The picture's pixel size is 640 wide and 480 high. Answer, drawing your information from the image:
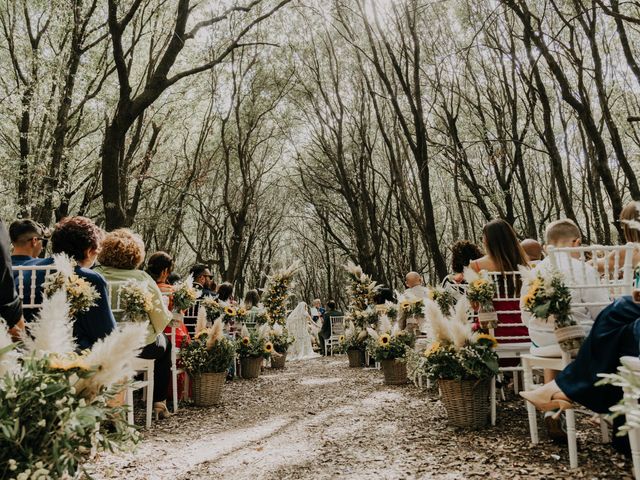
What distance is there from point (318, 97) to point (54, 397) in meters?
15.1

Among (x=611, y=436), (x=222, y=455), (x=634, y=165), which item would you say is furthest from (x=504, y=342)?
(x=634, y=165)

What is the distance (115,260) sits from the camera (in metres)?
4.81

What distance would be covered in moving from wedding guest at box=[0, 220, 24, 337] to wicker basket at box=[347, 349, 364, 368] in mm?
8443

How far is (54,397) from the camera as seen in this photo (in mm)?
1605

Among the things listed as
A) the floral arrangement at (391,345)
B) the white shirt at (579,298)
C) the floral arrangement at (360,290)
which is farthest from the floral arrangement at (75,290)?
the floral arrangement at (360,290)

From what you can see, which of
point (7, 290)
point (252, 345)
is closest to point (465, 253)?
point (252, 345)

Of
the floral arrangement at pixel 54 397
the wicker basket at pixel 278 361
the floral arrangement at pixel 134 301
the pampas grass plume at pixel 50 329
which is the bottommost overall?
the wicker basket at pixel 278 361

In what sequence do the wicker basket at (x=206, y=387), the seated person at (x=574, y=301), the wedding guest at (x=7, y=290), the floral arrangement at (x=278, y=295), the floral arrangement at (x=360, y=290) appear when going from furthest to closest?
the floral arrangement at (x=278, y=295) < the floral arrangement at (x=360, y=290) < the wicker basket at (x=206, y=387) < the seated person at (x=574, y=301) < the wedding guest at (x=7, y=290)

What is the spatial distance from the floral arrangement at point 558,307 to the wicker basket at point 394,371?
420cm

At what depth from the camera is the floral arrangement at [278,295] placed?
1173 cm

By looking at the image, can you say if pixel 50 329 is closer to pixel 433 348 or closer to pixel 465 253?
pixel 433 348

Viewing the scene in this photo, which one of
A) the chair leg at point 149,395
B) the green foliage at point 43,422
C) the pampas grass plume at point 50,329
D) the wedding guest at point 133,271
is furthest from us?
the chair leg at point 149,395

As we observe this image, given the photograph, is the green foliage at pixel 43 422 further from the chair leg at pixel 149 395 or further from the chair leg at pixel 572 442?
the chair leg at pixel 149 395

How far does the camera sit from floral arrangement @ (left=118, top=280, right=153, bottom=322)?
438 cm
